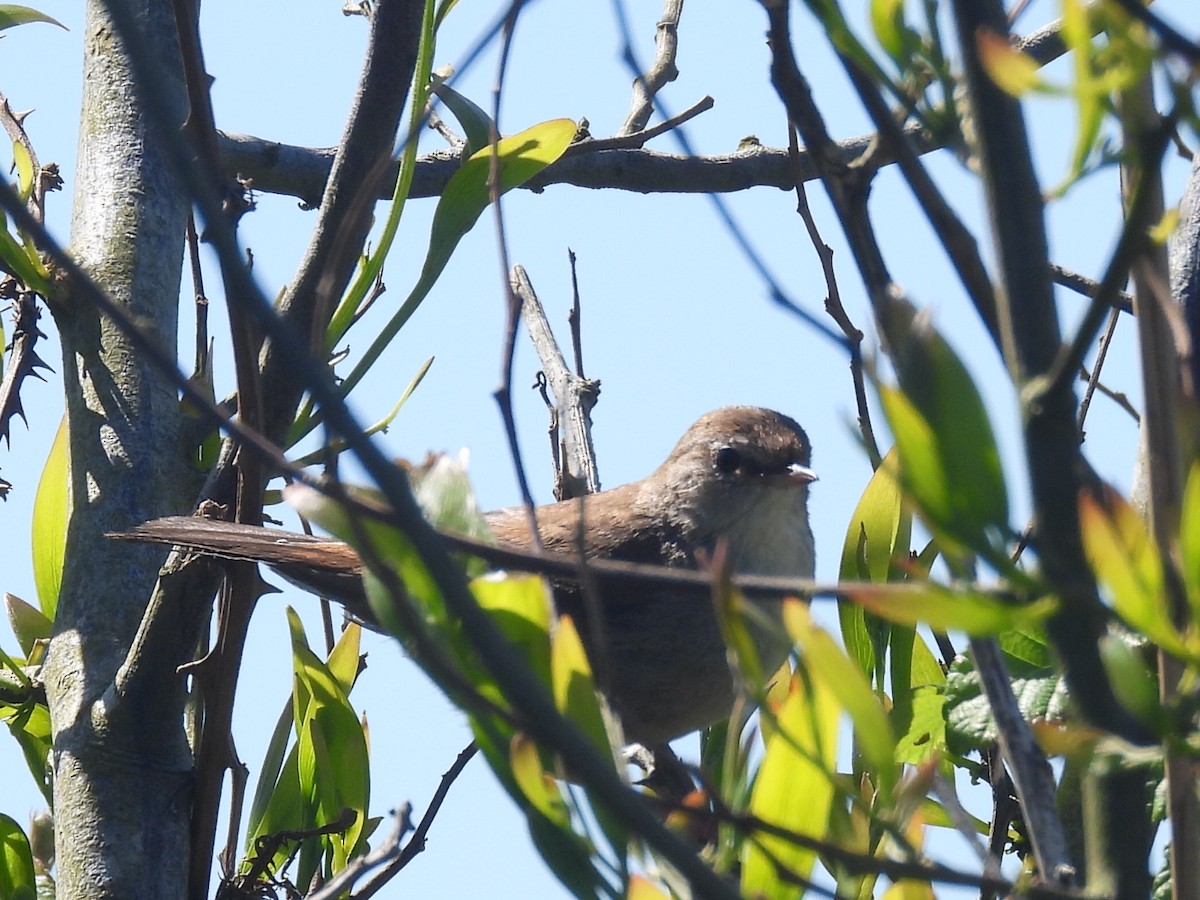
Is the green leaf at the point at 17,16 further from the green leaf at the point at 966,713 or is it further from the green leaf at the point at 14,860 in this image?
the green leaf at the point at 966,713

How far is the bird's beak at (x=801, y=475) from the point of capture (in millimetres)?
4777

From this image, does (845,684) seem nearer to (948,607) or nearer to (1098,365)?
(948,607)

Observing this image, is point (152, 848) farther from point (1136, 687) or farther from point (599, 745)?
point (1136, 687)

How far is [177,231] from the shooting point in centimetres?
320

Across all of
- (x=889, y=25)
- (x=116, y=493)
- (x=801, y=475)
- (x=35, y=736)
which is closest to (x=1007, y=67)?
(x=889, y=25)

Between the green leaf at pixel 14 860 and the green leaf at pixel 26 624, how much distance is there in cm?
42

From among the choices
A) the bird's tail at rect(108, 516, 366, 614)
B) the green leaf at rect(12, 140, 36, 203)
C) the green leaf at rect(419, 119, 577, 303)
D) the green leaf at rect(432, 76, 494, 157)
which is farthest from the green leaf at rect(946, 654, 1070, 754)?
the green leaf at rect(12, 140, 36, 203)

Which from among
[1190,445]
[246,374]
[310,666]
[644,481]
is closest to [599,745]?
[1190,445]

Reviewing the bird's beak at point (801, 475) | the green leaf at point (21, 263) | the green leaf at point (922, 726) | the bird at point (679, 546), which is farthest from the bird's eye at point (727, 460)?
the green leaf at point (922, 726)

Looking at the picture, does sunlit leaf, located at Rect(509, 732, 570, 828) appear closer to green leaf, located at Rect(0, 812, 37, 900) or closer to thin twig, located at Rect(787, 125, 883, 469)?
thin twig, located at Rect(787, 125, 883, 469)

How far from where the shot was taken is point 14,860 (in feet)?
9.06

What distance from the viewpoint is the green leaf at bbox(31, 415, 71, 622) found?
9.78 feet

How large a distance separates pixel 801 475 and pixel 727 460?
31 cm

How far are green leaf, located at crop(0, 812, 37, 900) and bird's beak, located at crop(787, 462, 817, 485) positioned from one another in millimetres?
2741
